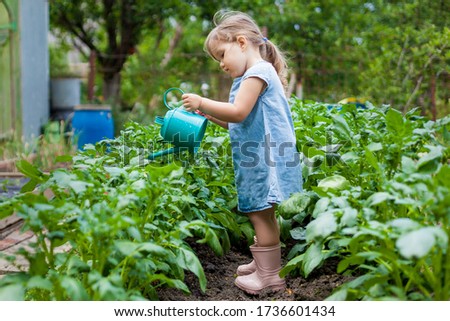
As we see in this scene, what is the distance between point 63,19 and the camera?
37.8ft

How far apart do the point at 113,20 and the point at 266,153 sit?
A: 9692 millimetres

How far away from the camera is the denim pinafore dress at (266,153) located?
107 inches

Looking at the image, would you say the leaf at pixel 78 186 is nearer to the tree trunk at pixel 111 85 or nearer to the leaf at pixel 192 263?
the leaf at pixel 192 263

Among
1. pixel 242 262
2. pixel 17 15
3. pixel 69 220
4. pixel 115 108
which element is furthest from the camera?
pixel 115 108

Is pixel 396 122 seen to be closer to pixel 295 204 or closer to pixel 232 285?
pixel 295 204

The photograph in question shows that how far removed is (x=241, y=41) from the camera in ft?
9.27

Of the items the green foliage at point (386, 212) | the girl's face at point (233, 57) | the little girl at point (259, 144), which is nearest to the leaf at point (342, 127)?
the green foliage at point (386, 212)

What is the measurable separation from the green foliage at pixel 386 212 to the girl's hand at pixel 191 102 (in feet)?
1.66

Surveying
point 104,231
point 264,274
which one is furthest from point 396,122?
point 104,231

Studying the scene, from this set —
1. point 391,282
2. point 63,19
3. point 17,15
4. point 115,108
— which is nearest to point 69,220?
point 391,282

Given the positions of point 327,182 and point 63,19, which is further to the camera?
point 63,19

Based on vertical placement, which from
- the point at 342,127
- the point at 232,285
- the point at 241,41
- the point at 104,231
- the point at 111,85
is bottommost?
the point at 232,285
